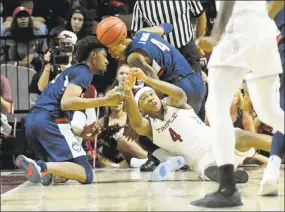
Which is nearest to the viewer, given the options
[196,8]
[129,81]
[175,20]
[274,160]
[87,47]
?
[274,160]

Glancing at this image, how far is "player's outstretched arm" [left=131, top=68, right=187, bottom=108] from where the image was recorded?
5223 mm

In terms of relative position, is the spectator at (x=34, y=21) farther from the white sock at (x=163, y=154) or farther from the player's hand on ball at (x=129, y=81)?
the player's hand on ball at (x=129, y=81)

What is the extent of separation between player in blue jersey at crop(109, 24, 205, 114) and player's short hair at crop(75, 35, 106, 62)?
115 mm

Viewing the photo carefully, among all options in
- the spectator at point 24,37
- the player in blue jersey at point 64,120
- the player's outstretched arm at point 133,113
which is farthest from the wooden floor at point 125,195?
the spectator at point 24,37

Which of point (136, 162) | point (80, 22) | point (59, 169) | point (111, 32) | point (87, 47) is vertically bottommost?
point (136, 162)

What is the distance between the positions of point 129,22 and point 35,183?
411 cm

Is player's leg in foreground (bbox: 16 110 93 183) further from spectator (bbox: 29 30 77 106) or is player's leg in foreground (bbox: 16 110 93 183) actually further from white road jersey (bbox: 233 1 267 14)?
white road jersey (bbox: 233 1 267 14)

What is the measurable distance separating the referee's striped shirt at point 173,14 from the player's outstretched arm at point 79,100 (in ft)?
6.65

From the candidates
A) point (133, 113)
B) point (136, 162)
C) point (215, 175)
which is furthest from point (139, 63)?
point (136, 162)

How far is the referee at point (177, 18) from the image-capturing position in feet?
24.6

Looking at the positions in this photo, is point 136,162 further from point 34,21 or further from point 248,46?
point 248,46

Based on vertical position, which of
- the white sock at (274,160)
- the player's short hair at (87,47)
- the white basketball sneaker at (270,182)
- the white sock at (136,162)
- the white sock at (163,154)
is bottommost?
the white sock at (136,162)

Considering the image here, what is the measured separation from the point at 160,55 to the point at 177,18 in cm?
129

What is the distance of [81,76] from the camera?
5.83 m
